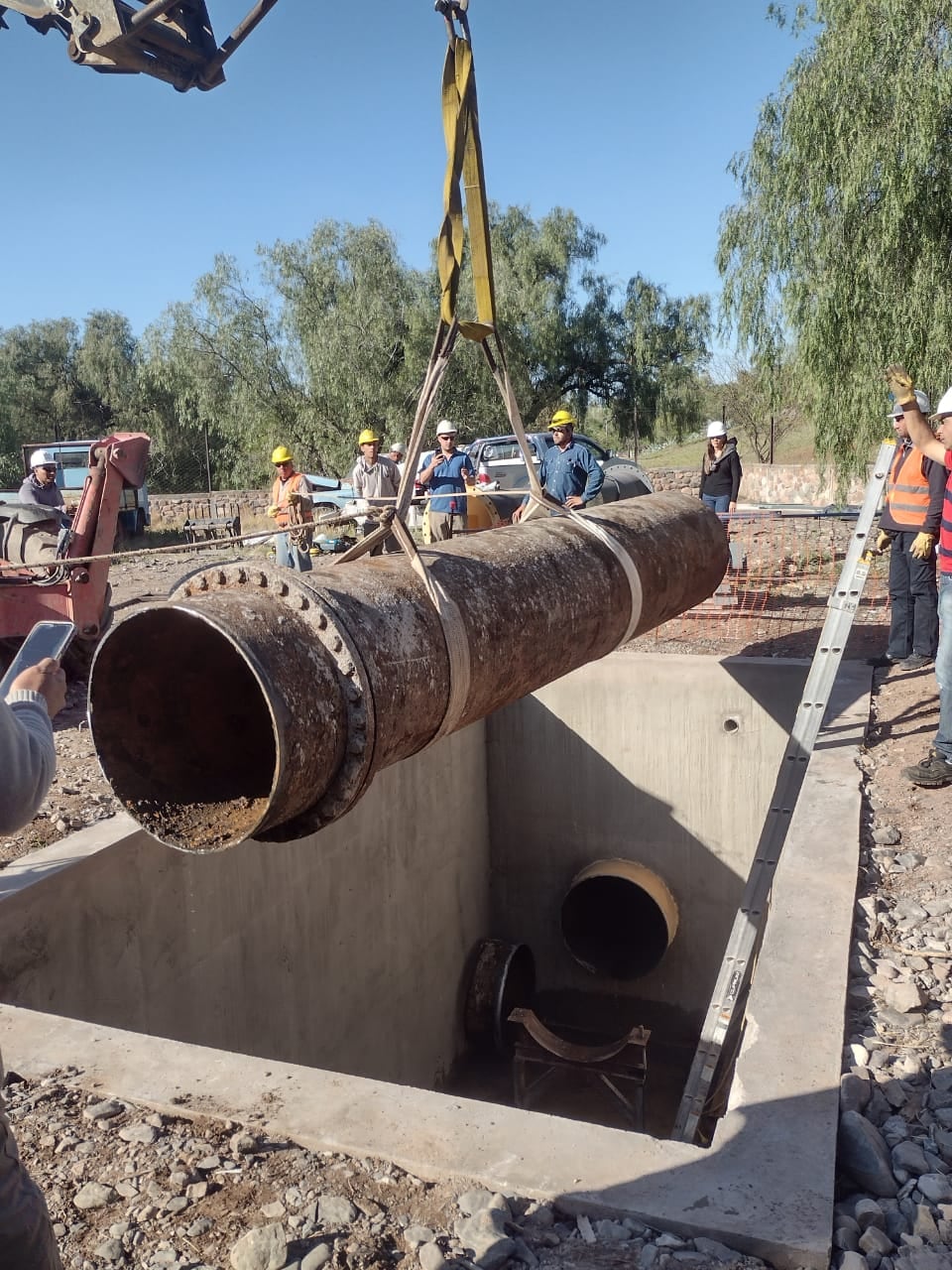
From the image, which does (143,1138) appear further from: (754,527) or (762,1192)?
(754,527)

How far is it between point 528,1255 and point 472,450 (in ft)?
52.3

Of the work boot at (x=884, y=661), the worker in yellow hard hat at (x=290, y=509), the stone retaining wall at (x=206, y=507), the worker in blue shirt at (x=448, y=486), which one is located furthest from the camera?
the stone retaining wall at (x=206, y=507)

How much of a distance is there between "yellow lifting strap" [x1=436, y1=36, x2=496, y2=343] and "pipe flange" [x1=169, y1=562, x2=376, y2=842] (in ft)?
3.71

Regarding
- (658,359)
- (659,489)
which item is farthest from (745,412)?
(659,489)

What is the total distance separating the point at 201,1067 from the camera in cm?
321

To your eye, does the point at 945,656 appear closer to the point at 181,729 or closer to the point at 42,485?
the point at 181,729

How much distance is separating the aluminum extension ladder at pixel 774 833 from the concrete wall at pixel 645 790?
1937mm

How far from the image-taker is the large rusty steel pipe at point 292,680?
2188 mm

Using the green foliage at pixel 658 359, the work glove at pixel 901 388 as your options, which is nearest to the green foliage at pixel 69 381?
the green foliage at pixel 658 359

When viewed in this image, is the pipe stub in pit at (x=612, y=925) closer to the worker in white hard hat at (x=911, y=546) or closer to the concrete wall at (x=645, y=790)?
the concrete wall at (x=645, y=790)

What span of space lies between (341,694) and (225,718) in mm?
530

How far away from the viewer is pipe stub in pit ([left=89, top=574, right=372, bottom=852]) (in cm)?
214

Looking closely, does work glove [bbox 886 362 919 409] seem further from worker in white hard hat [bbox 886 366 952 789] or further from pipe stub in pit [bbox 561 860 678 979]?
pipe stub in pit [bbox 561 860 678 979]

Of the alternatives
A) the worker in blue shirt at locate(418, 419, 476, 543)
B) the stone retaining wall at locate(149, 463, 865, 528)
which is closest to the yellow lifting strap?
the worker in blue shirt at locate(418, 419, 476, 543)
